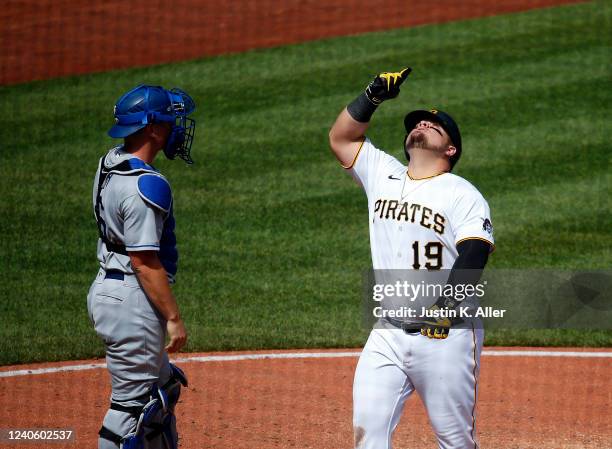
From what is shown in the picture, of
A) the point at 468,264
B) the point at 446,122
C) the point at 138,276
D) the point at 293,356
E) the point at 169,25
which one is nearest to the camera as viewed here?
the point at 468,264

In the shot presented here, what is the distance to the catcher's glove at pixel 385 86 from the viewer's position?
516cm

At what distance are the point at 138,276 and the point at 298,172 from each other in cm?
750

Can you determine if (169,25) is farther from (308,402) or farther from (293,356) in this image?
(308,402)

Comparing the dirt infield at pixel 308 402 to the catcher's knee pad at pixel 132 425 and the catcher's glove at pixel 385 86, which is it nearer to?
the catcher's knee pad at pixel 132 425

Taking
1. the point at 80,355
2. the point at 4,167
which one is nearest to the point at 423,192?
the point at 80,355

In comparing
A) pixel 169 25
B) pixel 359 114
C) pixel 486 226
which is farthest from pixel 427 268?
pixel 169 25

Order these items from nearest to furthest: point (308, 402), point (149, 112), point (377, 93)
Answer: point (149, 112) < point (377, 93) < point (308, 402)

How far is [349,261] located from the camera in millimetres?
10320

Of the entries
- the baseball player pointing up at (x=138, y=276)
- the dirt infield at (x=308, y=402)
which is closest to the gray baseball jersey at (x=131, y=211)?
the baseball player pointing up at (x=138, y=276)

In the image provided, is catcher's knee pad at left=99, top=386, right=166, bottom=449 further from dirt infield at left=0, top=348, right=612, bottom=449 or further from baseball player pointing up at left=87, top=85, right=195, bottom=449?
dirt infield at left=0, top=348, right=612, bottom=449

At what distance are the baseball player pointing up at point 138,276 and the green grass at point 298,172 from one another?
347 cm

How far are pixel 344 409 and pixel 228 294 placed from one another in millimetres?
2712

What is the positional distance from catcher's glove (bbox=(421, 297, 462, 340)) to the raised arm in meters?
0.98

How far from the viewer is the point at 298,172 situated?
12.2 metres
